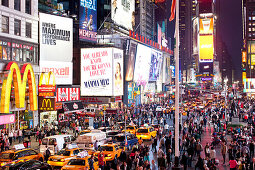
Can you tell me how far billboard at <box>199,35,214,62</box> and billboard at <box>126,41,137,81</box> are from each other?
8589 cm

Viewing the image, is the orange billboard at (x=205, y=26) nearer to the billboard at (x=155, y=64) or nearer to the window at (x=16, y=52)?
the billboard at (x=155, y=64)

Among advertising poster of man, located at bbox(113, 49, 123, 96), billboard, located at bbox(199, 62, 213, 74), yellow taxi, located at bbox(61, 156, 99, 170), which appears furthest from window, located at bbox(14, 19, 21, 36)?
billboard, located at bbox(199, 62, 213, 74)

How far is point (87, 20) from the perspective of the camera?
5941 cm

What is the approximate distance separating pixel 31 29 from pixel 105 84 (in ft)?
69.5

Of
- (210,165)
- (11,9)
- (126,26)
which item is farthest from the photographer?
(126,26)

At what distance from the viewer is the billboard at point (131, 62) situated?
77.3 meters

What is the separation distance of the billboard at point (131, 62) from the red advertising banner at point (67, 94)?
27.9m

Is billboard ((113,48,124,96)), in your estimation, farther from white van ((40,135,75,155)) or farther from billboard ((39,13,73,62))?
white van ((40,135,75,155))

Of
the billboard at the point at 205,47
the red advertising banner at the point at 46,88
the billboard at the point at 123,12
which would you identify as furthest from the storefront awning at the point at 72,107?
the billboard at the point at 205,47

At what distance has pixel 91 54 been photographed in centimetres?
5872

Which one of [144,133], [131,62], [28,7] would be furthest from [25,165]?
[131,62]

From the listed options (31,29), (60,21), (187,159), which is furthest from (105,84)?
(187,159)

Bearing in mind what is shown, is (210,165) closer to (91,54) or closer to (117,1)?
(91,54)

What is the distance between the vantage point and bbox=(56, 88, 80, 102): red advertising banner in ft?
151
